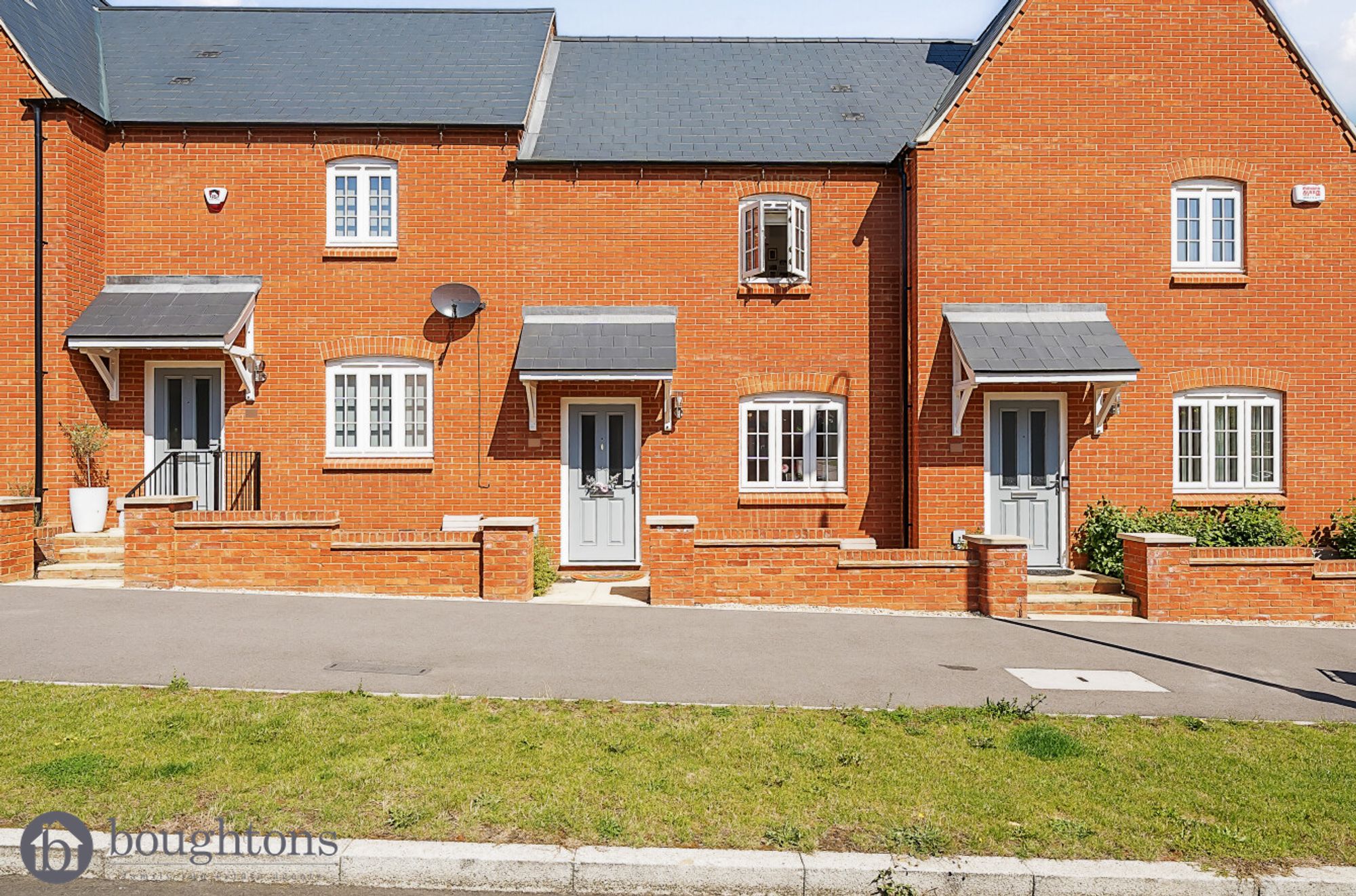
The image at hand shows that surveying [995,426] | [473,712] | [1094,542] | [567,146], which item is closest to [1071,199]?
[995,426]

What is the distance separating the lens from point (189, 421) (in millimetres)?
13703

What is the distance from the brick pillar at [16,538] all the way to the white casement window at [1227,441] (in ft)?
48.5

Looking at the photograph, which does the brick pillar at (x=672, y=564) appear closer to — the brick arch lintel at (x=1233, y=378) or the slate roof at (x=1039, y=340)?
the slate roof at (x=1039, y=340)

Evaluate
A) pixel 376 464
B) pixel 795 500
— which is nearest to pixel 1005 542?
pixel 795 500

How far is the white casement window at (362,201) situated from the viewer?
45.0 feet

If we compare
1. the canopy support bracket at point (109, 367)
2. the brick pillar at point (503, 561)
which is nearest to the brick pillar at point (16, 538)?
the canopy support bracket at point (109, 367)

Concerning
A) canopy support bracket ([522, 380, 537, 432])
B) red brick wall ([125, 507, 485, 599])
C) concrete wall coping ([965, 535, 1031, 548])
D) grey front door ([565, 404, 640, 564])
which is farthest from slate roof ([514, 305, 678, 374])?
concrete wall coping ([965, 535, 1031, 548])

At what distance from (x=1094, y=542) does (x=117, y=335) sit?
513 inches

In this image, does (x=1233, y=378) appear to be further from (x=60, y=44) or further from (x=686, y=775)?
(x=60, y=44)

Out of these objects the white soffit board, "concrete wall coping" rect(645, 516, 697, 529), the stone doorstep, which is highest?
"concrete wall coping" rect(645, 516, 697, 529)

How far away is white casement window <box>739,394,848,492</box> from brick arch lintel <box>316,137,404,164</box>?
20.0 feet

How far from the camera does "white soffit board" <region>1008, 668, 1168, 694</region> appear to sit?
7516 millimetres

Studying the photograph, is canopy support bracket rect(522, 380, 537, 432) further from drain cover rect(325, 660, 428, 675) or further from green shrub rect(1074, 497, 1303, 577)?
green shrub rect(1074, 497, 1303, 577)

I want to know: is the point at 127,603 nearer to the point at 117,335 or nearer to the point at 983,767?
the point at 117,335
